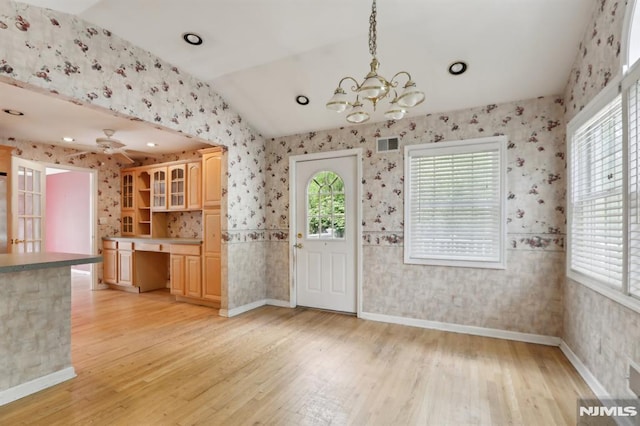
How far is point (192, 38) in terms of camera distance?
2820 mm

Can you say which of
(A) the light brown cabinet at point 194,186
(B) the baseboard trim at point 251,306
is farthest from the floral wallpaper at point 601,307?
(A) the light brown cabinet at point 194,186

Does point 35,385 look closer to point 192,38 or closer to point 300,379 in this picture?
point 300,379

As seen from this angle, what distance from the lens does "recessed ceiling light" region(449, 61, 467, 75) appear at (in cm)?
292

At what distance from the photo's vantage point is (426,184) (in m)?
3.64

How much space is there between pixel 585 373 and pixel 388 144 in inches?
110

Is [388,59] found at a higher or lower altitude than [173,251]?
higher

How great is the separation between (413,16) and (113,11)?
2381 millimetres

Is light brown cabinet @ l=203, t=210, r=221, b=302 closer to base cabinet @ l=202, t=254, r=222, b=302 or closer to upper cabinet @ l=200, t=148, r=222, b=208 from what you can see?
base cabinet @ l=202, t=254, r=222, b=302

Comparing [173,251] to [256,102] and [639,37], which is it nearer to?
[256,102]

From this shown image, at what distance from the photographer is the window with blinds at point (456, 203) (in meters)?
3.32

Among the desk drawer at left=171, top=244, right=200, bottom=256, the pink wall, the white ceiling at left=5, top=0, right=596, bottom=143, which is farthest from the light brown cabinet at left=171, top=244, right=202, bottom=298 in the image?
the pink wall

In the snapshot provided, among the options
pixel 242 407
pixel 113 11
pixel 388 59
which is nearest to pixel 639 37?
pixel 388 59

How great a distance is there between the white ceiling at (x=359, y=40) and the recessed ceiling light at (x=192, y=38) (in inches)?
2.1

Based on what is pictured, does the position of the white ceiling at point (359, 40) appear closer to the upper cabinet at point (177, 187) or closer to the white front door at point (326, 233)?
the white front door at point (326, 233)
